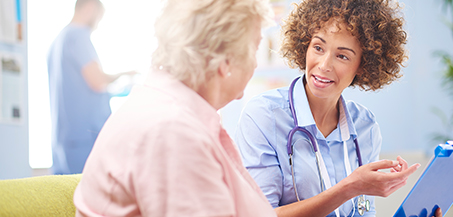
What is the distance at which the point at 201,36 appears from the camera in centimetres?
71

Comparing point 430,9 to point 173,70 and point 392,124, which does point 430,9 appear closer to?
point 392,124

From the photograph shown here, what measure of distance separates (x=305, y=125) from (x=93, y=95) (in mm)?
1435

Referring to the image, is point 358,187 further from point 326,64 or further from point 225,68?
point 225,68

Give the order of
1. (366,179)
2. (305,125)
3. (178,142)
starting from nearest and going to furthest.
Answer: (178,142) → (366,179) → (305,125)

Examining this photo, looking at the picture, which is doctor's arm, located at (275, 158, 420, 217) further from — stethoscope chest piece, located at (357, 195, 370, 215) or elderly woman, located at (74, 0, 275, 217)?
elderly woman, located at (74, 0, 275, 217)

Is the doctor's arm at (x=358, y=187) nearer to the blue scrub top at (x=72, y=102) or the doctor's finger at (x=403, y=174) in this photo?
the doctor's finger at (x=403, y=174)

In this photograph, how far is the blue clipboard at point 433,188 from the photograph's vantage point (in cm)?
104

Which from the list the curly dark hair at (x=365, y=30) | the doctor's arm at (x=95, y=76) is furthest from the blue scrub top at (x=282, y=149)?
the doctor's arm at (x=95, y=76)

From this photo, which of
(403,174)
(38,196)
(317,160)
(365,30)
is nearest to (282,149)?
(317,160)

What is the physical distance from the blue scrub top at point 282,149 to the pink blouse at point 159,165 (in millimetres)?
609

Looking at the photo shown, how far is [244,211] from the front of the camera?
0.72 meters

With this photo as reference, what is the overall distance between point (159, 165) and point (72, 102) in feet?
6.16

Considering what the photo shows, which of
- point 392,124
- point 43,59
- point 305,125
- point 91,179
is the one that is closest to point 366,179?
point 305,125

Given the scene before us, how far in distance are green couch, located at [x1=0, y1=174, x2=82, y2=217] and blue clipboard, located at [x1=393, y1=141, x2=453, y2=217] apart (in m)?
0.93
